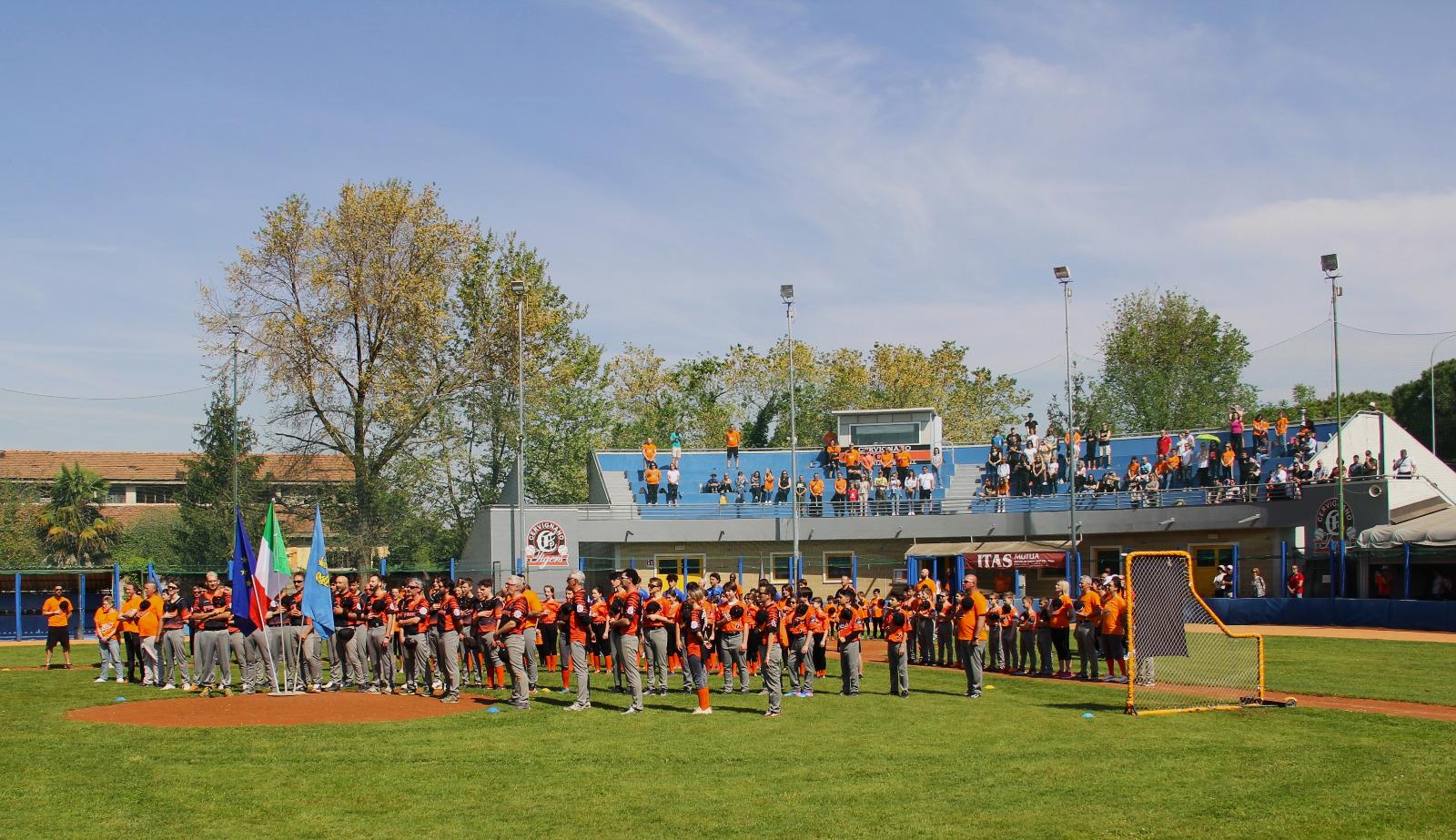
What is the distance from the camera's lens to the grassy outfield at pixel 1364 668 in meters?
19.1

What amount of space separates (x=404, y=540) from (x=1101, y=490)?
26.6m

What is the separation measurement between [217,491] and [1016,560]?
33512mm

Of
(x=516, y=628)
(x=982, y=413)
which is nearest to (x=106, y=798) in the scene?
(x=516, y=628)

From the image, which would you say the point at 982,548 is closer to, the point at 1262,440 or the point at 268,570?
the point at 1262,440

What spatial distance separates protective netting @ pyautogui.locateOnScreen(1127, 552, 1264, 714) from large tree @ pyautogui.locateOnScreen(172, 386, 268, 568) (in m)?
38.2

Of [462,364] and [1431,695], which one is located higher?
[462,364]

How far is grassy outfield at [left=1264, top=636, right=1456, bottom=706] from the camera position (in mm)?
19062

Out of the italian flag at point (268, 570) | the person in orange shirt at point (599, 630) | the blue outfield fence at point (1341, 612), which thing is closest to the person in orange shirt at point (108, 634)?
the italian flag at point (268, 570)

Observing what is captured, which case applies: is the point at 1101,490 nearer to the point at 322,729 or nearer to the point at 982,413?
the point at 982,413

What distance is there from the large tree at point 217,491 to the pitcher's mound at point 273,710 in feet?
101

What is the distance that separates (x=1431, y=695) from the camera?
1845cm

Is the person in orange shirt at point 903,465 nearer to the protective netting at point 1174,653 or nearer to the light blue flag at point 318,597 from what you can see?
the protective netting at point 1174,653

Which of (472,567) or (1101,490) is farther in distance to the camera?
(1101,490)

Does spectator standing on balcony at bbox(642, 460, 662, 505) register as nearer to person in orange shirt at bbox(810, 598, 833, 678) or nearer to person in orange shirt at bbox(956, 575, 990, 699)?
person in orange shirt at bbox(810, 598, 833, 678)
